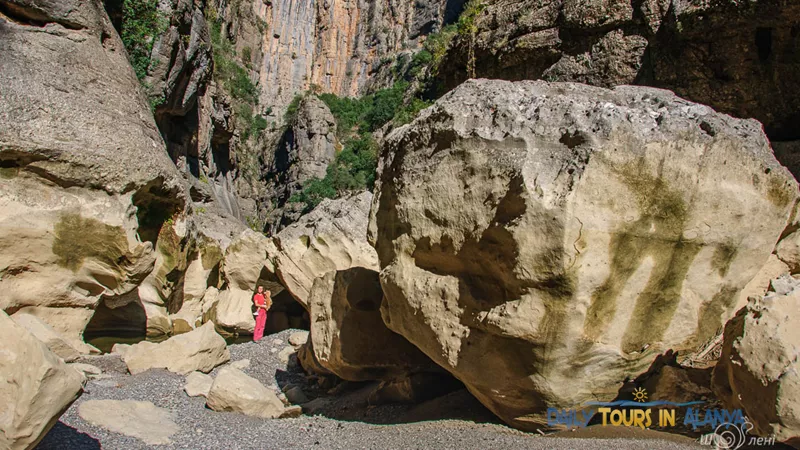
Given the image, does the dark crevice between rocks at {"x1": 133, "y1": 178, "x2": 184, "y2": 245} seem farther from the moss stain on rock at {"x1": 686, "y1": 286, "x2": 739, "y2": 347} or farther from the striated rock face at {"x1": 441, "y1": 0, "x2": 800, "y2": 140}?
the moss stain on rock at {"x1": 686, "y1": 286, "x2": 739, "y2": 347}

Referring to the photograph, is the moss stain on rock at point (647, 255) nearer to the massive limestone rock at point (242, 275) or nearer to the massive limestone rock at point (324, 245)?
the massive limestone rock at point (324, 245)

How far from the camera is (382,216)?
4.38m

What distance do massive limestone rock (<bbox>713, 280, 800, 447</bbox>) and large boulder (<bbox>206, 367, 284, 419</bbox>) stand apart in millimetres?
3597

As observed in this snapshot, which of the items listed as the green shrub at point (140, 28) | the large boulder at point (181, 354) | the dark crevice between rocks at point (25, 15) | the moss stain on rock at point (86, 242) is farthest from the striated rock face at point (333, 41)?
the large boulder at point (181, 354)

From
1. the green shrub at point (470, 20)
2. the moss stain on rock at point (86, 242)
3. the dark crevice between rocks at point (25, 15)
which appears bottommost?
the moss stain on rock at point (86, 242)

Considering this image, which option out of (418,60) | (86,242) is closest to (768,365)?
(86,242)

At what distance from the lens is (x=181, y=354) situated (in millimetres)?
6594

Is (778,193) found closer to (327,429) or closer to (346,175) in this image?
(327,429)

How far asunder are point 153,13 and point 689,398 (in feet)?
50.5

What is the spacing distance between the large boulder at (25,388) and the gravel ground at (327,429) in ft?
3.15

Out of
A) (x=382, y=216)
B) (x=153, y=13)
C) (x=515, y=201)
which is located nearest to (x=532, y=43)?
(x=382, y=216)

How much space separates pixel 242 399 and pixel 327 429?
93 cm

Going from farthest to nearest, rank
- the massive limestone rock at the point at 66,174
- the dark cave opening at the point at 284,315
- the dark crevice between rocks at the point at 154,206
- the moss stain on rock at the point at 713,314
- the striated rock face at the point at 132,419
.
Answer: the dark cave opening at the point at 284,315, the dark crevice between rocks at the point at 154,206, the massive limestone rock at the point at 66,174, the striated rock face at the point at 132,419, the moss stain on rock at the point at 713,314

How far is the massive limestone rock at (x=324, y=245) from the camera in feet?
27.9
